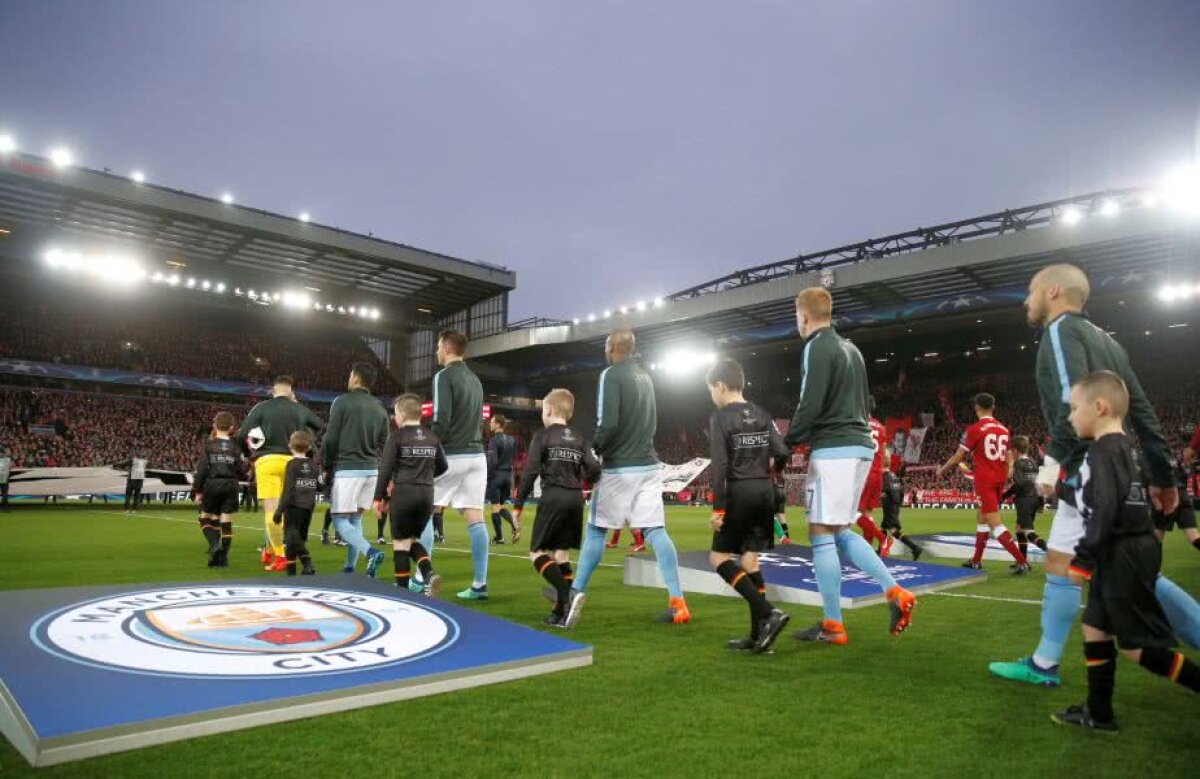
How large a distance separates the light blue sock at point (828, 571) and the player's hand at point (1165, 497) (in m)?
1.58

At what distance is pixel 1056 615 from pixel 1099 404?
1.02 m

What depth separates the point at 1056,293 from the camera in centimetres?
348

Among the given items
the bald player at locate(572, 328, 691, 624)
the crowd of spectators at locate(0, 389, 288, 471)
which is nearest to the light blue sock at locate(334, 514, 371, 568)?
the bald player at locate(572, 328, 691, 624)

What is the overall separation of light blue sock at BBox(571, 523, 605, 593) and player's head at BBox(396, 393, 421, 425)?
69.3 inches

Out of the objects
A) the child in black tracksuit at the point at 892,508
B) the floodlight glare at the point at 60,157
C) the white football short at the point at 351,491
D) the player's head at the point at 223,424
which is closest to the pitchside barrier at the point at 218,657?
the white football short at the point at 351,491

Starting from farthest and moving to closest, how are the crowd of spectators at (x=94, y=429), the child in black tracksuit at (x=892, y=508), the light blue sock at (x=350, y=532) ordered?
1. the crowd of spectators at (x=94, y=429)
2. the child in black tracksuit at (x=892, y=508)
3. the light blue sock at (x=350, y=532)

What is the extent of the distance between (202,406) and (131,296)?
708 cm

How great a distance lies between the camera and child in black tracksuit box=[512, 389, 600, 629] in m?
4.79

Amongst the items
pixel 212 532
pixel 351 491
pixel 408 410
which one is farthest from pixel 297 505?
pixel 408 410

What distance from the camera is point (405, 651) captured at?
11.5 ft

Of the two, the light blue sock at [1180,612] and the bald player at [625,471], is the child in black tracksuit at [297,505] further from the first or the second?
the light blue sock at [1180,612]

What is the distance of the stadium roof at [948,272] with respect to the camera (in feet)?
75.1

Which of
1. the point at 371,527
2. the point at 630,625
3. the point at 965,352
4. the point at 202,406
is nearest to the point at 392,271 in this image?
the point at 202,406

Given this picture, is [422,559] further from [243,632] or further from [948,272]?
[948,272]
